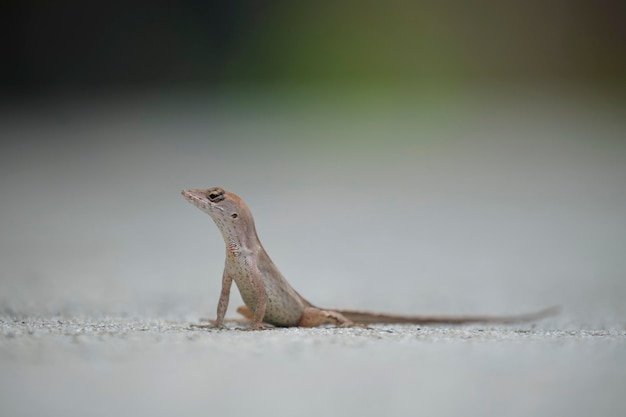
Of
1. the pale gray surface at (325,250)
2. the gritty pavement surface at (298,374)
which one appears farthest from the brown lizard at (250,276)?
the gritty pavement surface at (298,374)

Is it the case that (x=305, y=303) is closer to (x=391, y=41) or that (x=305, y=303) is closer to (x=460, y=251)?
(x=460, y=251)

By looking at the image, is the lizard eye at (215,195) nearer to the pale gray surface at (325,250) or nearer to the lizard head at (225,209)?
the lizard head at (225,209)

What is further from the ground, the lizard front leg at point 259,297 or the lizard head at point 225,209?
the lizard head at point 225,209

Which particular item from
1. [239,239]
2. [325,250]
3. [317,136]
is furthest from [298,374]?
[317,136]

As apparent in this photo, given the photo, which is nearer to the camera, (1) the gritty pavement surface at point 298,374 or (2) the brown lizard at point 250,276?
(1) the gritty pavement surface at point 298,374

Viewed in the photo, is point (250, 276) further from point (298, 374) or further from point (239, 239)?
point (298, 374)

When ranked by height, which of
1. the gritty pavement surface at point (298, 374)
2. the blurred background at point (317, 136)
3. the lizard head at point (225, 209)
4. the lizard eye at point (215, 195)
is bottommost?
the gritty pavement surface at point (298, 374)

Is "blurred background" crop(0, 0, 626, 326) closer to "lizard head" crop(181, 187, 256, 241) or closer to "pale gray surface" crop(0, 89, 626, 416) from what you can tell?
"pale gray surface" crop(0, 89, 626, 416)
